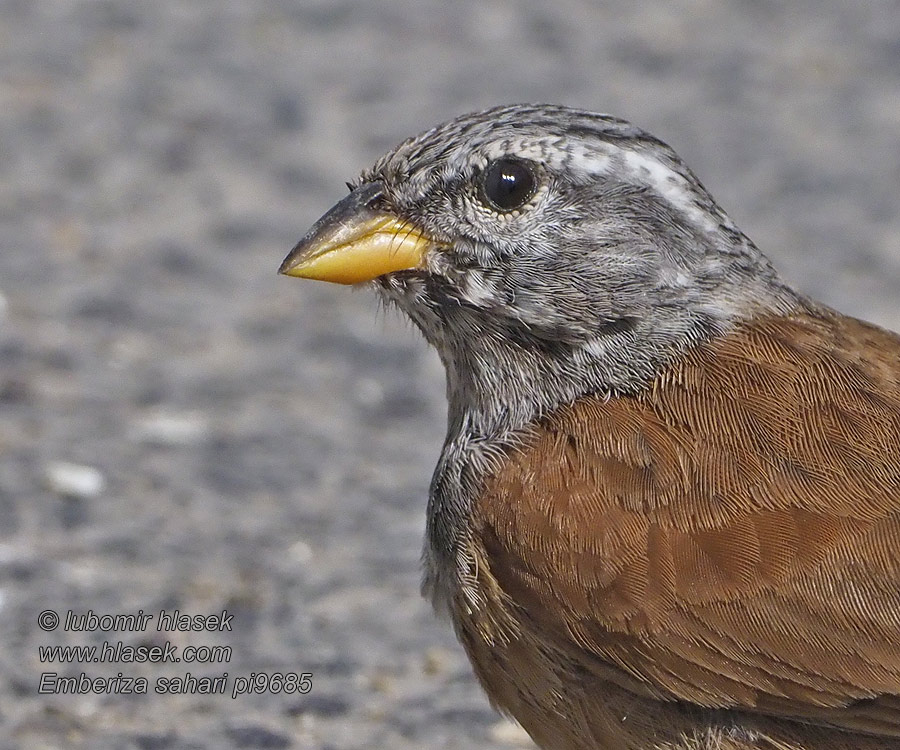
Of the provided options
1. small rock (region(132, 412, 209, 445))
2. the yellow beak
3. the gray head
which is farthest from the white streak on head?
small rock (region(132, 412, 209, 445))

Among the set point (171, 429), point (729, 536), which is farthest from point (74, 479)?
point (729, 536)

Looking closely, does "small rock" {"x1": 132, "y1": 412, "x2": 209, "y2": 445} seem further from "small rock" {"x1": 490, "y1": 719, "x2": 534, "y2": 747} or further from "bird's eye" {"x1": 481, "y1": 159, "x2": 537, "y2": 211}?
"bird's eye" {"x1": 481, "y1": 159, "x2": 537, "y2": 211}

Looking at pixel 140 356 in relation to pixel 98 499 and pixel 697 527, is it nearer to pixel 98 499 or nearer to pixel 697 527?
pixel 98 499

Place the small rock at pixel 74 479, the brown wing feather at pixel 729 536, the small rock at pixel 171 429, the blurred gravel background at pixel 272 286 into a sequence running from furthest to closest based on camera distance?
the small rock at pixel 171 429
the small rock at pixel 74 479
the blurred gravel background at pixel 272 286
the brown wing feather at pixel 729 536

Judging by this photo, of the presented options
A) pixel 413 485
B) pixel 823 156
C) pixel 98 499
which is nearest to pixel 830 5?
pixel 823 156

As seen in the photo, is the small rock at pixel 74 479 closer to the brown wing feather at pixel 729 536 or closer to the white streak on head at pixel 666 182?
the brown wing feather at pixel 729 536

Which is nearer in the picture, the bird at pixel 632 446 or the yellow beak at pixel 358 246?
the bird at pixel 632 446

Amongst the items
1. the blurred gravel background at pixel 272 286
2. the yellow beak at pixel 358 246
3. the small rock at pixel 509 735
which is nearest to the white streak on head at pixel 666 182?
the yellow beak at pixel 358 246

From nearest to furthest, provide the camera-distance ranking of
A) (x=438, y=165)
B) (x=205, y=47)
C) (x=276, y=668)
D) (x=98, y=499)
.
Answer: (x=438, y=165), (x=276, y=668), (x=98, y=499), (x=205, y=47)
